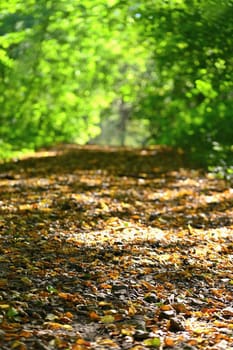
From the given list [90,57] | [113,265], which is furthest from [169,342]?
[90,57]

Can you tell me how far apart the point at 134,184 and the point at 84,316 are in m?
5.37

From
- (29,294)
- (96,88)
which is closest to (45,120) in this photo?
(96,88)

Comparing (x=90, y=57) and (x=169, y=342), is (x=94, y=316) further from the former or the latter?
(x=90, y=57)

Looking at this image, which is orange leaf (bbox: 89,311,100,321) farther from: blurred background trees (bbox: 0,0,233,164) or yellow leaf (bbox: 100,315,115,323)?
blurred background trees (bbox: 0,0,233,164)

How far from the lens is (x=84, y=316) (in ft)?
12.2

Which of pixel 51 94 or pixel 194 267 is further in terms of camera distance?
pixel 51 94

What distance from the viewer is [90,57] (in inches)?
387

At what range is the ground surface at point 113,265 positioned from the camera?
11.4 ft

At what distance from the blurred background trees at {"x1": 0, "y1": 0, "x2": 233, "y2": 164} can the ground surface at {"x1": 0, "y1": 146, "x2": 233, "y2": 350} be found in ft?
5.14

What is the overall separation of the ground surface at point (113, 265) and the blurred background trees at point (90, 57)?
1.57 metres

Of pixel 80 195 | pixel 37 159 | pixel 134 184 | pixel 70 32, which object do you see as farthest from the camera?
pixel 37 159

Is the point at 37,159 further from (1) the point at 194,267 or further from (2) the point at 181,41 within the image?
(1) the point at 194,267

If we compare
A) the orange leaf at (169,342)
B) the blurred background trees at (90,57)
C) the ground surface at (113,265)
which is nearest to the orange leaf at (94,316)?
the ground surface at (113,265)

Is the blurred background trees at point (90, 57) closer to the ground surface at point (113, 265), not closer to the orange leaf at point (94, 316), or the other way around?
the ground surface at point (113, 265)
